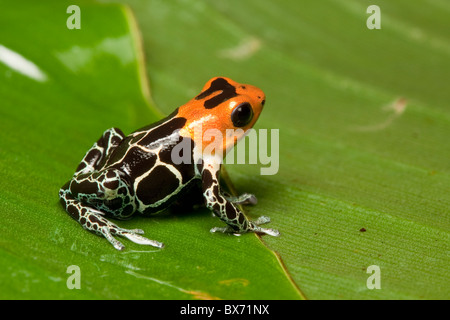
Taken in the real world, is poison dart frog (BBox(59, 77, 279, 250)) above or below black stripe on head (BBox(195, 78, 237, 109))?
below

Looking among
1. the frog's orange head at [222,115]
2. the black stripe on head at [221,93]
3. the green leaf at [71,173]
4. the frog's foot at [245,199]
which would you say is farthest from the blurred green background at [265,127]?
the black stripe on head at [221,93]

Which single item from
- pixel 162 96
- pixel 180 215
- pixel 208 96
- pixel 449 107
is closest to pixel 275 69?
pixel 162 96

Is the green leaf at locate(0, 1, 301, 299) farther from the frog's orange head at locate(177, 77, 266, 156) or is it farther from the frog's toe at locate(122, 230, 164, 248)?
the frog's orange head at locate(177, 77, 266, 156)

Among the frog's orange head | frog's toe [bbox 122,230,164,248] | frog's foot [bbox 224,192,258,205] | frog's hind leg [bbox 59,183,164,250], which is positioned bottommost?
frog's toe [bbox 122,230,164,248]

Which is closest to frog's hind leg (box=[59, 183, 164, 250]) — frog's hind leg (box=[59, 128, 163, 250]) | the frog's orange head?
frog's hind leg (box=[59, 128, 163, 250])

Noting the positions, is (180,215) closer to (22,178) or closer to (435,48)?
(22,178)

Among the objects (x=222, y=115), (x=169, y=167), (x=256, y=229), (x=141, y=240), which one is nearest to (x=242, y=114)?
(x=222, y=115)

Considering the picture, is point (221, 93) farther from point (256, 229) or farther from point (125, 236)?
point (125, 236)
